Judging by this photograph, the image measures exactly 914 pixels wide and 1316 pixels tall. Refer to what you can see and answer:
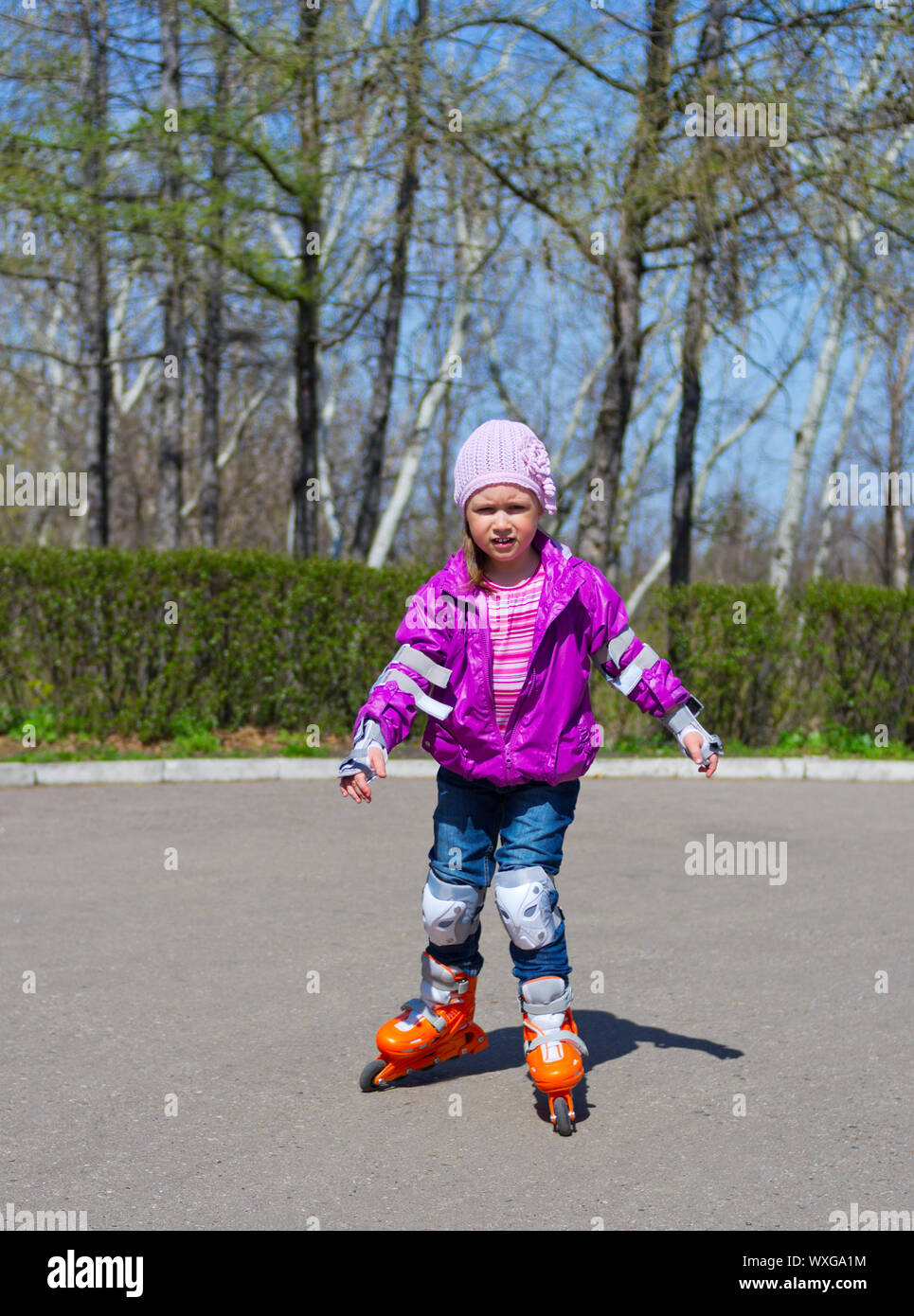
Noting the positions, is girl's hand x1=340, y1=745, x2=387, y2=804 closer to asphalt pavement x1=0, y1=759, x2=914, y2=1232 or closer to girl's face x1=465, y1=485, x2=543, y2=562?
girl's face x1=465, y1=485, x2=543, y2=562

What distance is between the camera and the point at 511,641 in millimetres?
3918

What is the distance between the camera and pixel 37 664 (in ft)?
39.1

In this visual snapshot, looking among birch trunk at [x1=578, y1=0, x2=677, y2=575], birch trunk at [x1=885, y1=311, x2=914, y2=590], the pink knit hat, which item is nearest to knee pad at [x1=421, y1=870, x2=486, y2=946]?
the pink knit hat

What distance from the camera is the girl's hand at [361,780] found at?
3.73 metres

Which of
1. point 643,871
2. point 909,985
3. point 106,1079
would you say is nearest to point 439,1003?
point 106,1079

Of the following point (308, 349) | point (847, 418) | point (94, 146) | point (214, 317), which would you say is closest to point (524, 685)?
point (94, 146)

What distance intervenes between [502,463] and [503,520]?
0.16 meters

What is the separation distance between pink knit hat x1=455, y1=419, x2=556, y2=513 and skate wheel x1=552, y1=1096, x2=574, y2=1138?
1603 mm

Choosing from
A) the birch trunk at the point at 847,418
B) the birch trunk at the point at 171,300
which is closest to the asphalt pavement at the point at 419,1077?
the birch trunk at the point at 171,300

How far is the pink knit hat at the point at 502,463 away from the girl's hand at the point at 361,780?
746 mm

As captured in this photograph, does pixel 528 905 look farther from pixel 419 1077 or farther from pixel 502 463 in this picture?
pixel 502 463

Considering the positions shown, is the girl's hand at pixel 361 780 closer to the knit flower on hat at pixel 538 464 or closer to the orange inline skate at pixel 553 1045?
the orange inline skate at pixel 553 1045
